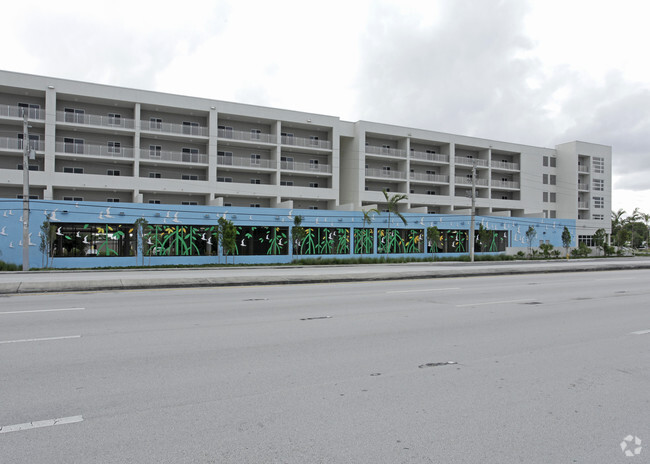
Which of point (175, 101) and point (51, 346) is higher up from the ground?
point (175, 101)

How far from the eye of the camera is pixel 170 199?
1890 inches

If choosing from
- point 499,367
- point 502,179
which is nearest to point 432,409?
point 499,367

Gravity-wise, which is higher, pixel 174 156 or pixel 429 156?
pixel 429 156

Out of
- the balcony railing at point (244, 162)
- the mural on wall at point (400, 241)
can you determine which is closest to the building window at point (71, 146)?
the balcony railing at point (244, 162)

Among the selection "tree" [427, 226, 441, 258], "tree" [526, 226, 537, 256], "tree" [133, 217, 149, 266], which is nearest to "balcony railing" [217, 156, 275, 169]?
"tree" [133, 217, 149, 266]

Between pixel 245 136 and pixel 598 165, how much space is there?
184 feet

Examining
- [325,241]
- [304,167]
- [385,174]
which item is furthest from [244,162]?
[385,174]

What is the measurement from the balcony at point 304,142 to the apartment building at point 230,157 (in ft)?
0.38

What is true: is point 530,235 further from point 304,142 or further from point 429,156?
point 304,142

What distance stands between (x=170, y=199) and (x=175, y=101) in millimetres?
9677

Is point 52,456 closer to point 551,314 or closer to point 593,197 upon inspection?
point 551,314

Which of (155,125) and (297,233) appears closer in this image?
(297,233)

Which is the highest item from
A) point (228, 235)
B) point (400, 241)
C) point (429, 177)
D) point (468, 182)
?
point (429, 177)

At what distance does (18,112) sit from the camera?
41031mm
